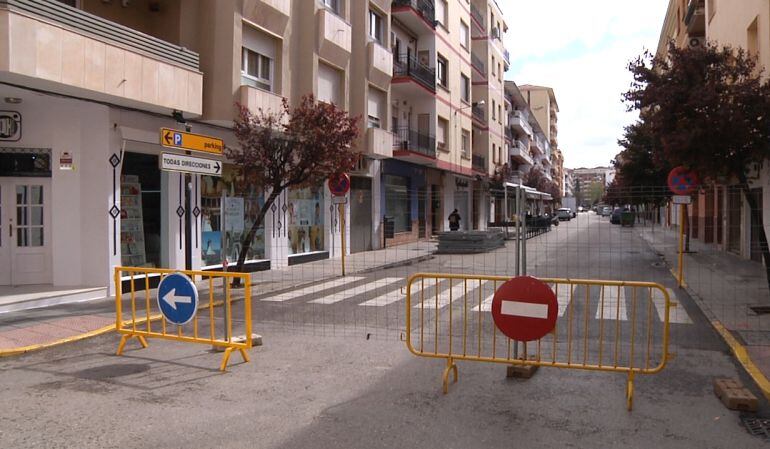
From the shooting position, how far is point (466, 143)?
35.7 m

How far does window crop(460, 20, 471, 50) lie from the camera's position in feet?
114

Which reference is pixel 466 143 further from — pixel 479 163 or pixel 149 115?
pixel 149 115

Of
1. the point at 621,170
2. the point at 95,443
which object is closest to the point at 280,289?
the point at 95,443

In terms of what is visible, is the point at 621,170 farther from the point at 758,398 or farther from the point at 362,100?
the point at 758,398

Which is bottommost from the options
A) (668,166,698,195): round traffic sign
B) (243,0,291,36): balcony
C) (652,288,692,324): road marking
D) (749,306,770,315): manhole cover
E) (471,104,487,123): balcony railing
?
(652,288,692,324): road marking

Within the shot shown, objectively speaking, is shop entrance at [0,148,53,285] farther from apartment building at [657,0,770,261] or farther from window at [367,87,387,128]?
apartment building at [657,0,770,261]

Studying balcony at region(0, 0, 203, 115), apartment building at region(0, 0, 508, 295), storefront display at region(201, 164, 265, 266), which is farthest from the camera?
storefront display at region(201, 164, 265, 266)

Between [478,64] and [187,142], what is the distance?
1358 inches

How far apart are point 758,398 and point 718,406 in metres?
0.58

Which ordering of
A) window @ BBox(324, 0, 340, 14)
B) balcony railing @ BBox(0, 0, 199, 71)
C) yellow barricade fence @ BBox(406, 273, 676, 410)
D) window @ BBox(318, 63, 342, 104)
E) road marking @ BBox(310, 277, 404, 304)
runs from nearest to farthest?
yellow barricade fence @ BBox(406, 273, 676, 410) → balcony railing @ BBox(0, 0, 199, 71) → road marking @ BBox(310, 277, 404, 304) → window @ BBox(318, 63, 342, 104) → window @ BBox(324, 0, 340, 14)

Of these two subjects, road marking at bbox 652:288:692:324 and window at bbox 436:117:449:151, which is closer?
road marking at bbox 652:288:692:324

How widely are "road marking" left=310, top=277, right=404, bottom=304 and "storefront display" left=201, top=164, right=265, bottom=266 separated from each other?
145 inches

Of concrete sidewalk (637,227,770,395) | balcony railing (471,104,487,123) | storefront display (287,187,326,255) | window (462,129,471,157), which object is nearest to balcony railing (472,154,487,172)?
window (462,129,471,157)

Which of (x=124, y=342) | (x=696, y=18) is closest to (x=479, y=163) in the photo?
(x=696, y=18)
